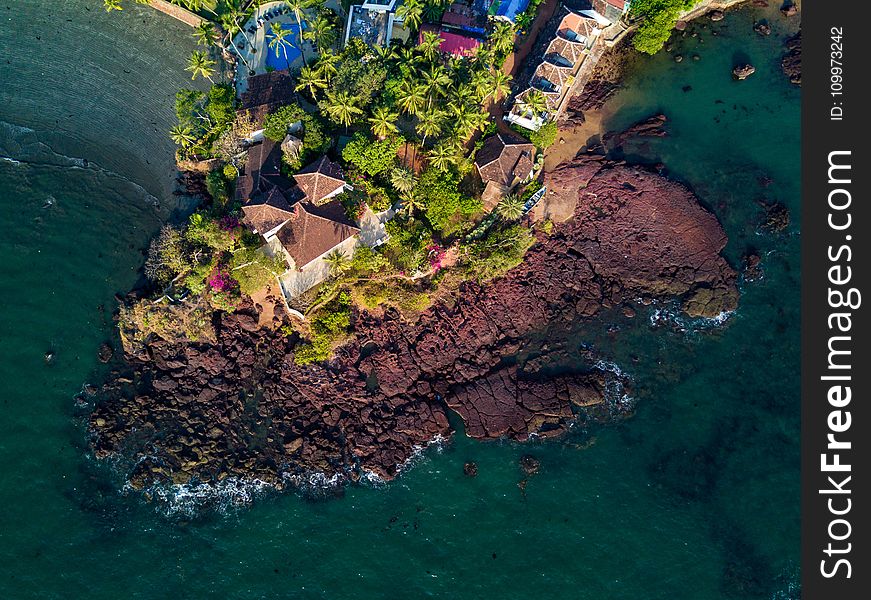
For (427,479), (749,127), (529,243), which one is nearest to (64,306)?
(427,479)

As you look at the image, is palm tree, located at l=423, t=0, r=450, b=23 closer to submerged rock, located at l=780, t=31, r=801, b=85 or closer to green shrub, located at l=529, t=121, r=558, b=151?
green shrub, located at l=529, t=121, r=558, b=151

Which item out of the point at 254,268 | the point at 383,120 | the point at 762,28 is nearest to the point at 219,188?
the point at 254,268

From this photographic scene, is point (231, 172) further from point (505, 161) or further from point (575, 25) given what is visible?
point (575, 25)

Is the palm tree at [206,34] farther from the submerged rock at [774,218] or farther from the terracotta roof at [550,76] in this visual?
the submerged rock at [774,218]

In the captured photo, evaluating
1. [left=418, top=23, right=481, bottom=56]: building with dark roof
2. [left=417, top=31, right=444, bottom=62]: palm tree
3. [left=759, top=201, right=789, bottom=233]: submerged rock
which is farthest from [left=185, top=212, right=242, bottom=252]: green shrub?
[left=759, top=201, right=789, bottom=233]: submerged rock

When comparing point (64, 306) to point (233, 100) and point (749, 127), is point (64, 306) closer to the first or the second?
point (233, 100)

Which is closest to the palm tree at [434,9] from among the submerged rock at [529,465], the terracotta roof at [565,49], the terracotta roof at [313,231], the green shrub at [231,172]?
the terracotta roof at [565,49]
